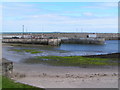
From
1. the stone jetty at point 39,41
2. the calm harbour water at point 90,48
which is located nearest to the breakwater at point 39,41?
the stone jetty at point 39,41

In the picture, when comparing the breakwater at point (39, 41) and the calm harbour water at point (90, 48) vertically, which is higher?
the breakwater at point (39, 41)

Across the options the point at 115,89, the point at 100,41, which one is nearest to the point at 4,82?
the point at 115,89

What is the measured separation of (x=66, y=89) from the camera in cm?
1212

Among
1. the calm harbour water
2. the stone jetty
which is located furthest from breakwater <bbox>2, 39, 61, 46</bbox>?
the calm harbour water

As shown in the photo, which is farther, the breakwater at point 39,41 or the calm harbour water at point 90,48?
the breakwater at point 39,41

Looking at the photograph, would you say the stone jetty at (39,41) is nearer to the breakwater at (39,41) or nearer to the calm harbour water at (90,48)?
the breakwater at (39,41)

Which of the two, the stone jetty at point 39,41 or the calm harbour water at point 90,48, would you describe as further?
the stone jetty at point 39,41

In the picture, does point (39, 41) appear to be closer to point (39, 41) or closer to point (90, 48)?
point (39, 41)

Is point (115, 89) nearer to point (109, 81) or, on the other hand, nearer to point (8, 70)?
point (109, 81)

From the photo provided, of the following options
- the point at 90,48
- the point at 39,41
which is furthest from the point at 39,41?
the point at 90,48

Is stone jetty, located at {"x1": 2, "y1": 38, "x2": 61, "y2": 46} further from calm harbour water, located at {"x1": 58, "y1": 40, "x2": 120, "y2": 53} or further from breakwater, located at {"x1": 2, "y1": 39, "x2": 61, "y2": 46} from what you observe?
calm harbour water, located at {"x1": 58, "y1": 40, "x2": 120, "y2": 53}

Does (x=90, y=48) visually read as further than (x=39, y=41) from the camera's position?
No

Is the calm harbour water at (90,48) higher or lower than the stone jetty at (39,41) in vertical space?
lower

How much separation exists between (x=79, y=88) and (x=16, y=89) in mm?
4185
